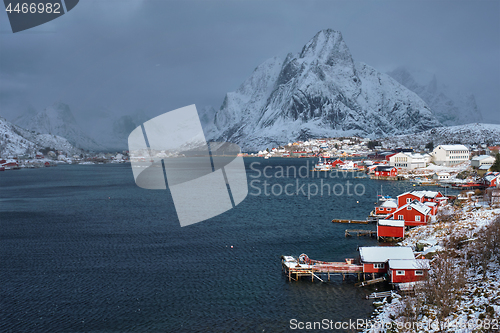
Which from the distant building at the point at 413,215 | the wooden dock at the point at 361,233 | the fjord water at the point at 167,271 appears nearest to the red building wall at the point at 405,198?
the fjord water at the point at 167,271

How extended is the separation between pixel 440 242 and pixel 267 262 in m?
10.1

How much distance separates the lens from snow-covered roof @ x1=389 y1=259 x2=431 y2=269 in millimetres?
17764

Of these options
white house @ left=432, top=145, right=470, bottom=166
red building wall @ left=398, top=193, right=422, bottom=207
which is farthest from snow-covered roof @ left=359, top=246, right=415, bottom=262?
white house @ left=432, top=145, right=470, bottom=166

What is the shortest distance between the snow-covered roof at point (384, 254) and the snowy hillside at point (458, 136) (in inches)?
5713

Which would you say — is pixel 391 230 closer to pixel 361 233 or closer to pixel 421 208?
pixel 361 233

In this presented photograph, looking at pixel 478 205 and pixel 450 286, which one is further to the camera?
pixel 478 205

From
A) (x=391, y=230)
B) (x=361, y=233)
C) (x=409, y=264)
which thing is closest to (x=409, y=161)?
(x=361, y=233)

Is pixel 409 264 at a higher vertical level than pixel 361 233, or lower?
higher

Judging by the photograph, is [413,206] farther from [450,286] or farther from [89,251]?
[89,251]

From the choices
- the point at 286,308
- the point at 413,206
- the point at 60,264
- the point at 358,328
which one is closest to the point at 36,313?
the point at 60,264

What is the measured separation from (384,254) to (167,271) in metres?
11.9

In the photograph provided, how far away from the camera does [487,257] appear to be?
56.9 feet

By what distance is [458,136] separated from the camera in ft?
539

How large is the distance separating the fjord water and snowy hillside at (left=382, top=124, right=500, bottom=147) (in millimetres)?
137982
